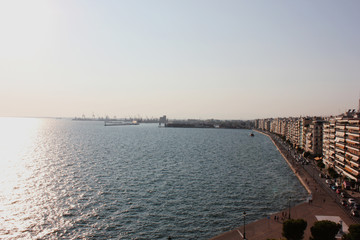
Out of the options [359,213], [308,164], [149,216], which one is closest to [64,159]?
[149,216]

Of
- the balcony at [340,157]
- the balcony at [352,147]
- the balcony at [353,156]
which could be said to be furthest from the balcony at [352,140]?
the balcony at [340,157]

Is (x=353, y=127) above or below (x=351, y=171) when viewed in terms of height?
above

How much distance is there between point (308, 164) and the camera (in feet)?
309

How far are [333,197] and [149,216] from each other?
36245mm

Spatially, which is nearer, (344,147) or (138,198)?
(138,198)

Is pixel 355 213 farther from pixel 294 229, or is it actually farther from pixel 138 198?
pixel 138 198

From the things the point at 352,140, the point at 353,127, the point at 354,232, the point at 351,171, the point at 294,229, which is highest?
the point at 353,127

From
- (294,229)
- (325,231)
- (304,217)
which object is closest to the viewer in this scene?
Answer: (325,231)

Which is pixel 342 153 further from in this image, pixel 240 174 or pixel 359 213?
pixel 359 213

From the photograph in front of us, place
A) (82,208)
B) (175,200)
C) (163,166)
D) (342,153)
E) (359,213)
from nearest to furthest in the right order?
1. (359,213)
2. (82,208)
3. (175,200)
4. (342,153)
5. (163,166)

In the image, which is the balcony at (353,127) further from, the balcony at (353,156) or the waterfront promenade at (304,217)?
the waterfront promenade at (304,217)

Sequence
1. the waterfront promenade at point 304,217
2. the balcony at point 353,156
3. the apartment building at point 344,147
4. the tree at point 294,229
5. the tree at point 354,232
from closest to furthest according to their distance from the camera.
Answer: the tree at point 354,232
the tree at point 294,229
the waterfront promenade at point 304,217
the balcony at point 353,156
the apartment building at point 344,147

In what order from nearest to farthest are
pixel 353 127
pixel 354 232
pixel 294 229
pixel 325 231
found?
1. pixel 354 232
2. pixel 325 231
3. pixel 294 229
4. pixel 353 127

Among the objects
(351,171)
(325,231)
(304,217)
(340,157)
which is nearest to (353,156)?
(351,171)
